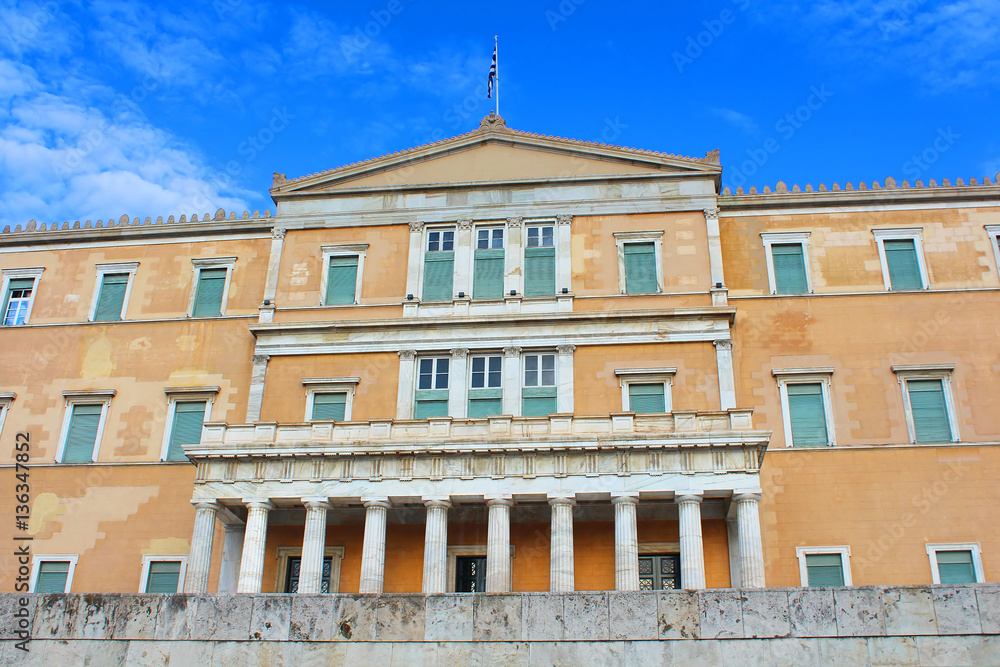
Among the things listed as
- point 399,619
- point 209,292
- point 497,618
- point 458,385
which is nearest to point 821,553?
point 458,385

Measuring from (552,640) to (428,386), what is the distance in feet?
50.2

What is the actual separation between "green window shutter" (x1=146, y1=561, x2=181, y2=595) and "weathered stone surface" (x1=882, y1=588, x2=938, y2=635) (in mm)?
21117

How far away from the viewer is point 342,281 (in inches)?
1313

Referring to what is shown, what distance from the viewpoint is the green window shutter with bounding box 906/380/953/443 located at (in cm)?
2953

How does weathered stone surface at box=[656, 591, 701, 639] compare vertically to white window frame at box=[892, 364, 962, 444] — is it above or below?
below

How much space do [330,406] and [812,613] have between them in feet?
60.5

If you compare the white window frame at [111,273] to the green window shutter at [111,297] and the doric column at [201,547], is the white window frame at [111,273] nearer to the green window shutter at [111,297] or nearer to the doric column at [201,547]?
the green window shutter at [111,297]

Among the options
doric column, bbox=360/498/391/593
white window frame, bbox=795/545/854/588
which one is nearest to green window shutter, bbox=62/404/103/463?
doric column, bbox=360/498/391/593

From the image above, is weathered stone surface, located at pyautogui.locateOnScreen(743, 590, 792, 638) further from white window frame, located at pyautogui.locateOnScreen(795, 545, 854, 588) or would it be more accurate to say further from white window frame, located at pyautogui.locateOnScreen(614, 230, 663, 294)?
white window frame, located at pyautogui.locateOnScreen(614, 230, 663, 294)

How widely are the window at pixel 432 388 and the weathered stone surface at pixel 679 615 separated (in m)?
14.7

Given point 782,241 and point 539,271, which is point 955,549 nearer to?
point 782,241

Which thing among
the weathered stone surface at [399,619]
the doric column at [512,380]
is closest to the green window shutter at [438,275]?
the doric column at [512,380]

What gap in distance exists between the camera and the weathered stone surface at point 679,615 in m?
16.1

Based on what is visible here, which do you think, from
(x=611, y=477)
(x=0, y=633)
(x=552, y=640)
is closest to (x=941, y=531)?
(x=611, y=477)
